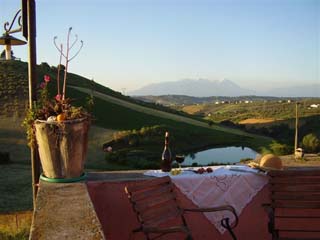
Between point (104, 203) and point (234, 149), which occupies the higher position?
point (104, 203)

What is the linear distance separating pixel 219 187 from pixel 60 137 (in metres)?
1.36

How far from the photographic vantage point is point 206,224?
328cm

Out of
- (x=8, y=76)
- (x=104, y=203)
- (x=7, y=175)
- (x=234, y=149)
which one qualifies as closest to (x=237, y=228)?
(x=104, y=203)

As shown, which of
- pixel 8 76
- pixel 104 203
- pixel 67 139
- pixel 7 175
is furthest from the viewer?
pixel 8 76

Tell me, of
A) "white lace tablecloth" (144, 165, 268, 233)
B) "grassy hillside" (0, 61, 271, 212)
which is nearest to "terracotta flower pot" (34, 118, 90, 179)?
"white lace tablecloth" (144, 165, 268, 233)

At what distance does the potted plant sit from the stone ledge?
141 mm

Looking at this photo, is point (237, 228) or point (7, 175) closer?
point (237, 228)

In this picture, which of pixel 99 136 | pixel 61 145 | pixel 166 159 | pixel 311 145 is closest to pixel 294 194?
pixel 166 159

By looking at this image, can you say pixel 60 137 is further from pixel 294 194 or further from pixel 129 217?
pixel 294 194

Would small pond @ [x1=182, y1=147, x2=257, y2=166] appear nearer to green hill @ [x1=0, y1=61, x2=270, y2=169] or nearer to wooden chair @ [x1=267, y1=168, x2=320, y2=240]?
green hill @ [x1=0, y1=61, x2=270, y2=169]

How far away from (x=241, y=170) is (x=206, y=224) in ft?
1.80

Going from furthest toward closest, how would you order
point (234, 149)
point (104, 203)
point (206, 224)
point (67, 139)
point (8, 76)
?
point (8, 76)
point (234, 149)
point (206, 224)
point (104, 203)
point (67, 139)

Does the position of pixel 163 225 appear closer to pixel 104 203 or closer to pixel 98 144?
pixel 104 203

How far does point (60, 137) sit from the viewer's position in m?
2.72
